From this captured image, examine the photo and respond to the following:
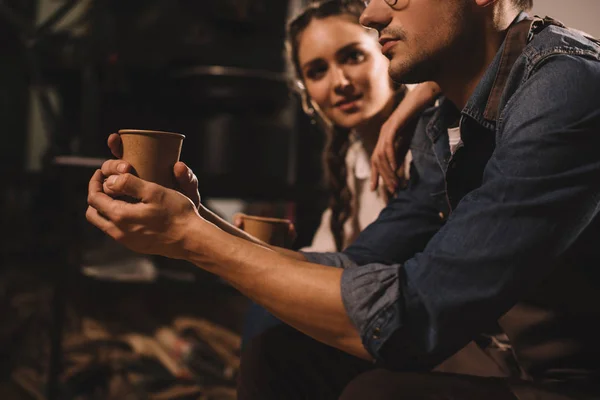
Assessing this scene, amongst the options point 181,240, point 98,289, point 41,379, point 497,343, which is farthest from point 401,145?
point 98,289

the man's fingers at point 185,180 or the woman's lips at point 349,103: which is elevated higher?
the woman's lips at point 349,103

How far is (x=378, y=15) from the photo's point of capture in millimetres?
1029

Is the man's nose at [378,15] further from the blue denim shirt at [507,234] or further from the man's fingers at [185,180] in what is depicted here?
the man's fingers at [185,180]

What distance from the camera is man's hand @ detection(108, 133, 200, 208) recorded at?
913 millimetres

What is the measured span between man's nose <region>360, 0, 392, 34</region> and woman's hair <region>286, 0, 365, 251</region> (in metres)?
0.77

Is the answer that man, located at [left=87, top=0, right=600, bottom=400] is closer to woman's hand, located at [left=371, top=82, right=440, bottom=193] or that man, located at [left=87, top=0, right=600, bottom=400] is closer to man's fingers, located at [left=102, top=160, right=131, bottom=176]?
man's fingers, located at [left=102, top=160, right=131, bottom=176]

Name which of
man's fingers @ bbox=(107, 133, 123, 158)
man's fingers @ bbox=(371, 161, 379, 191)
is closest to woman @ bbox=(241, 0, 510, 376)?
man's fingers @ bbox=(371, 161, 379, 191)

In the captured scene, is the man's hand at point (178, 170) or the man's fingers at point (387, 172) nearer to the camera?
the man's hand at point (178, 170)

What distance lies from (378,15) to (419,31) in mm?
80

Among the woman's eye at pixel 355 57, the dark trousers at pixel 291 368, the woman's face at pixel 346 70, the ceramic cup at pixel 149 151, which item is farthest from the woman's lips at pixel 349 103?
the ceramic cup at pixel 149 151

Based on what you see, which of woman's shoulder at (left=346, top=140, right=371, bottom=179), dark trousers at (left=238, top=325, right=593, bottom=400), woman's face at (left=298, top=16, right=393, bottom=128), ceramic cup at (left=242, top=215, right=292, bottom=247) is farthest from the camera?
woman's shoulder at (left=346, top=140, right=371, bottom=179)

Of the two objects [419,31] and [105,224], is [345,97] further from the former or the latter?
[105,224]

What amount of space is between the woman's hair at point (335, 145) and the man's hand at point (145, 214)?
3.19 ft

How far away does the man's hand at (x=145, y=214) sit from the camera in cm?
87
